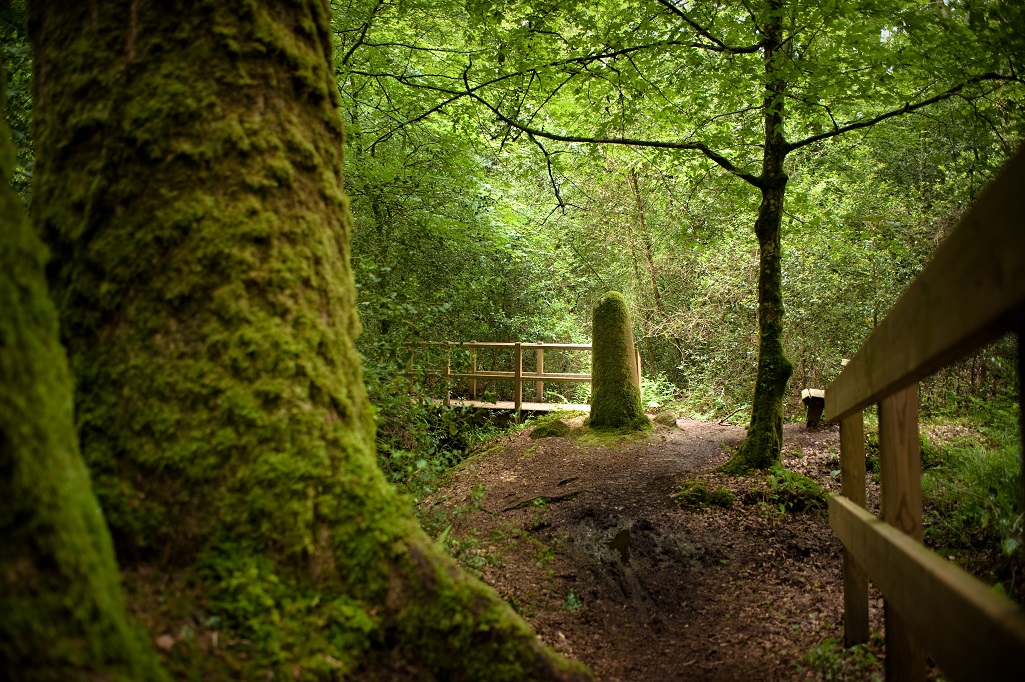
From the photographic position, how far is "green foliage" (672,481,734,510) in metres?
6.45

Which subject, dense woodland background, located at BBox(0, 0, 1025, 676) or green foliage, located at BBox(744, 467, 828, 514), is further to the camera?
green foliage, located at BBox(744, 467, 828, 514)

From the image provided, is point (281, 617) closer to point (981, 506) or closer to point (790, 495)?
point (981, 506)

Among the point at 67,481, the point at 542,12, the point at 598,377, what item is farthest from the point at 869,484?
the point at 67,481

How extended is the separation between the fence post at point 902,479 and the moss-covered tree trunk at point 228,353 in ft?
4.99

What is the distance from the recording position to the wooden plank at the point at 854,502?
3072 millimetres

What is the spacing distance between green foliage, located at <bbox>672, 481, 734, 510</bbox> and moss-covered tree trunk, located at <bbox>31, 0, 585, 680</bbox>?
5364mm

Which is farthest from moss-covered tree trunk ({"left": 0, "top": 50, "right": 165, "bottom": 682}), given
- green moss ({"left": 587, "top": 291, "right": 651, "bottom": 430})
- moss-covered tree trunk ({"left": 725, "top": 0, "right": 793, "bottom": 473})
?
green moss ({"left": 587, "top": 291, "right": 651, "bottom": 430})

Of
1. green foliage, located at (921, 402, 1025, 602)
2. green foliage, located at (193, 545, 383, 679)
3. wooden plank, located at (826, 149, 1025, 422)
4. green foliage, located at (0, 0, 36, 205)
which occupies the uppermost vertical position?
green foliage, located at (0, 0, 36, 205)

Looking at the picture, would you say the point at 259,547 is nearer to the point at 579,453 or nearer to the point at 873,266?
the point at 579,453

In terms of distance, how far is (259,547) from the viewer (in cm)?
151

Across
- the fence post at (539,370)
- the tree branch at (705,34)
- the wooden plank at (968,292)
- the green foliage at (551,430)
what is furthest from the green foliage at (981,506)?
the fence post at (539,370)

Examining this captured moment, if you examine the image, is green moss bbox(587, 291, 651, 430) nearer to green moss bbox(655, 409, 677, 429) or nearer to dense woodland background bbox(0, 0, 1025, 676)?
Answer: green moss bbox(655, 409, 677, 429)

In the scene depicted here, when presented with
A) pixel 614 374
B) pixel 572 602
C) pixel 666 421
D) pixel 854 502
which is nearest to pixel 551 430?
pixel 614 374

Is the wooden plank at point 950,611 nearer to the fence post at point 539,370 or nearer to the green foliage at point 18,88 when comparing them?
the green foliage at point 18,88
